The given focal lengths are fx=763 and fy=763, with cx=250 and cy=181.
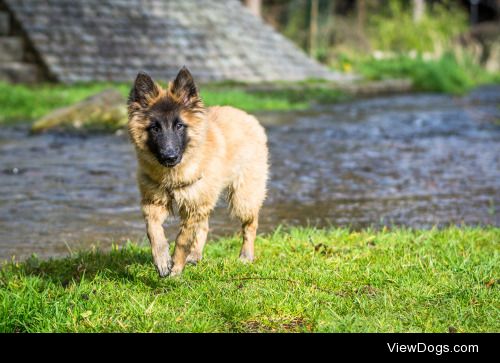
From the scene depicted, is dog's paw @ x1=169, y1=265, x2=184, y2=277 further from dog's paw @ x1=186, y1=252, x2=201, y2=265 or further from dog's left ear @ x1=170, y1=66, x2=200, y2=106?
dog's left ear @ x1=170, y1=66, x2=200, y2=106

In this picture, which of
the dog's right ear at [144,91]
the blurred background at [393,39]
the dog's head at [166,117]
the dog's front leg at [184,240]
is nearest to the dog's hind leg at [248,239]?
the dog's front leg at [184,240]

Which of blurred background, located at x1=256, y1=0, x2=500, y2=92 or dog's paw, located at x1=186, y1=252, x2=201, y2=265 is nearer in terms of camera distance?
dog's paw, located at x1=186, y1=252, x2=201, y2=265

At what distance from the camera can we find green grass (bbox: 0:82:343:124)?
49.8 ft

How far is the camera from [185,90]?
5.09 metres

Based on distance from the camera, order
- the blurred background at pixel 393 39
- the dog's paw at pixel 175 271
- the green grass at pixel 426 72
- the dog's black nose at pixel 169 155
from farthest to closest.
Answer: the blurred background at pixel 393 39 → the green grass at pixel 426 72 → the dog's paw at pixel 175 271 → the dog's black nose at pixel 169 155

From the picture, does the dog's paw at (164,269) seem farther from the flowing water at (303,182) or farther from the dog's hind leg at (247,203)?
the flowing water at (303,182)

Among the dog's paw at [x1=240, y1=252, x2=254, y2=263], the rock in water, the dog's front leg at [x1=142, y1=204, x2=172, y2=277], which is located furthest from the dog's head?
the rock in water

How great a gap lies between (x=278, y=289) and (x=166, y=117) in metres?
1.31

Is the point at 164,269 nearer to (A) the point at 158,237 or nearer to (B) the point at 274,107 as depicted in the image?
(A) the point at 158,237

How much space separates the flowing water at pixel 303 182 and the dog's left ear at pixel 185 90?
1.83m

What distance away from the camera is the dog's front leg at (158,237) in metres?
4.85
